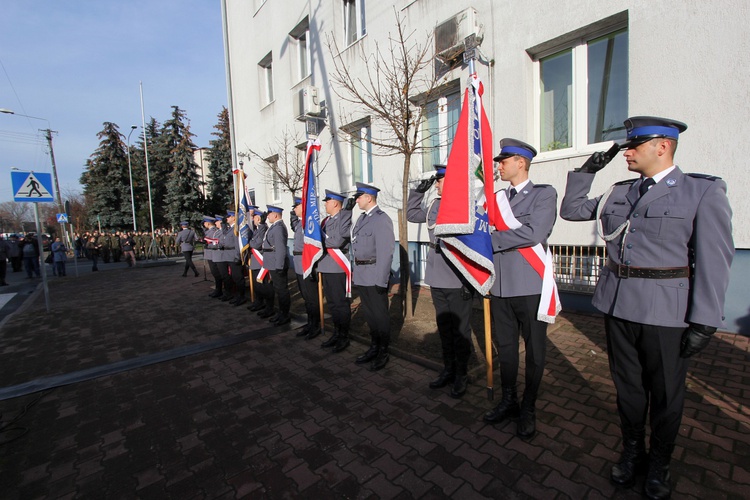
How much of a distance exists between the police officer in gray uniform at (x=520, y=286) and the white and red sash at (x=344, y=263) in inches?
88.9

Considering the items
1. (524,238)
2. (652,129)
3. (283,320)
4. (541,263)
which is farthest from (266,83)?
(652,129)

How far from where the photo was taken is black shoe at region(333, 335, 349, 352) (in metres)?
4.75

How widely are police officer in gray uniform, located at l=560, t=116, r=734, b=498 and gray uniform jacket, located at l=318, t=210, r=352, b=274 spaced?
316 cm

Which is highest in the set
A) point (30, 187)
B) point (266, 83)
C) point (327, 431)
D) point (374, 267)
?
point (266, 83)

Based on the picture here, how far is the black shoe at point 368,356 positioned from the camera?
433 centimetres

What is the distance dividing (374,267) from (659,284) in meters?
2.73

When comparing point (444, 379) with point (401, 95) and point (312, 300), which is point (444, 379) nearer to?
point (312, 300)

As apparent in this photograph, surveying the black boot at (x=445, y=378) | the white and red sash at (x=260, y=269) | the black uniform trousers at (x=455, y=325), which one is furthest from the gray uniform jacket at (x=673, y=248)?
the white and red sash at (x=260, y=269)

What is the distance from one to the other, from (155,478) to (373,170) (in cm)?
777

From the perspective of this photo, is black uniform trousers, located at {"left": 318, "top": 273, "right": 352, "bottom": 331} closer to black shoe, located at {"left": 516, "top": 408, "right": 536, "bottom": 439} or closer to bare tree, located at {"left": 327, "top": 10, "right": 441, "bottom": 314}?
bare tree, located at {"left": 327, "top": 10, "right": 441, "bottom": 314}

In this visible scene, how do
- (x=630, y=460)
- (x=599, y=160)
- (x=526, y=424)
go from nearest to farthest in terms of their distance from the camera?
(x=630, y=460) → (x=599, y=160) → (x=526, y=424)

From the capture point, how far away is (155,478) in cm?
258

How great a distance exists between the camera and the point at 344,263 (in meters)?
4.93

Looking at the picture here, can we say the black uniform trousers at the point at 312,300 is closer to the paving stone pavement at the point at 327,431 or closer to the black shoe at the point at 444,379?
the paving stone pavement at the point at 327,431
